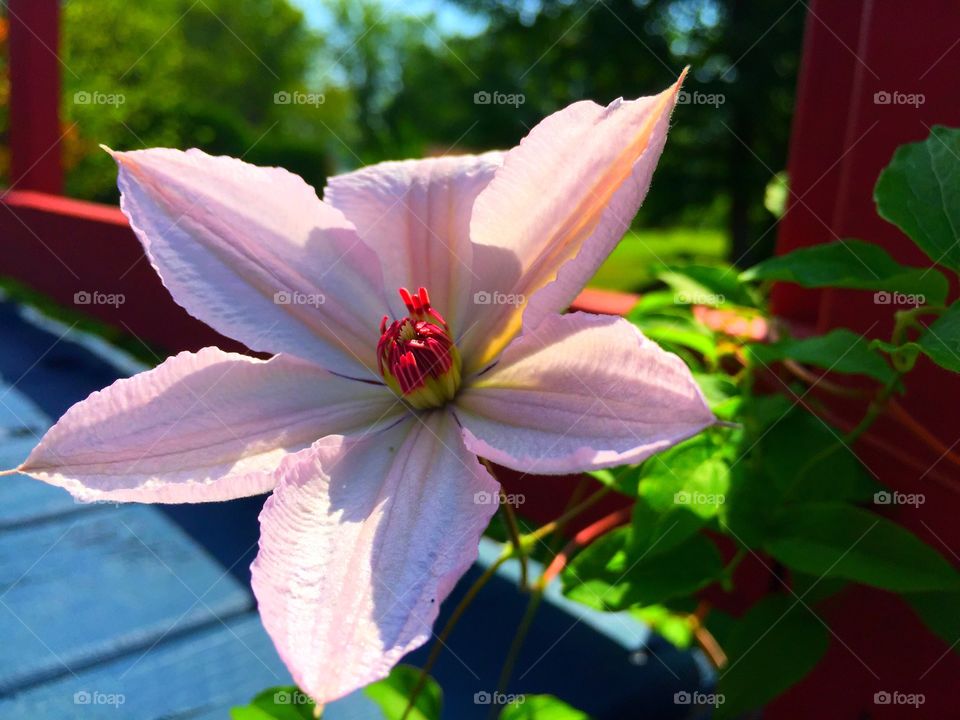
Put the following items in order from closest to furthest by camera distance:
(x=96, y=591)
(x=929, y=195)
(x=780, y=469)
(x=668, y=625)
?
(x=929, y=195)
(x=780, y=469)
(x=96, y=591)
(x=668, y=625)

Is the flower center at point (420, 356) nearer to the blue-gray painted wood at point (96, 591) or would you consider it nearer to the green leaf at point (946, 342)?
the green leaf at point (946, 342)

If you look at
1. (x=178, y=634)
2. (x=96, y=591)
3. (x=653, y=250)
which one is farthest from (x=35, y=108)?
(x=653, y=250)

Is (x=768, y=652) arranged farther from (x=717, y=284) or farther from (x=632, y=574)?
(x=717, y=284)

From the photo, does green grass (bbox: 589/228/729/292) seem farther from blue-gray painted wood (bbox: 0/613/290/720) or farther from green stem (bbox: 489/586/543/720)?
blue-gray painted wood (bbox: 0/613/290/720)

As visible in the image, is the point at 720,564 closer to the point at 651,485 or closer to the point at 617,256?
the point at 651,485

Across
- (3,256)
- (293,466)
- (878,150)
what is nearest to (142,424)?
(293,466)
